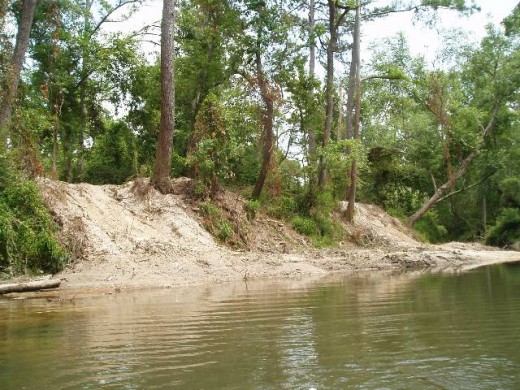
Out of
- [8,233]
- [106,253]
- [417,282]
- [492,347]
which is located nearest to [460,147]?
A: [417,282]

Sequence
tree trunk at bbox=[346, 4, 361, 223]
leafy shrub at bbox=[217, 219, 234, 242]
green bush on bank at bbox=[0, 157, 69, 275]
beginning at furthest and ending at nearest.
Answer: tree trunk at bbox=[346, 4, 361, 223], leafy shrub at bbox=[217, 219, 234, 242], green bush on bank at bbox=[0, 157, 69, 275]

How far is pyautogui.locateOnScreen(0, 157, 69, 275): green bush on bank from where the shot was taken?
1217 centimetres

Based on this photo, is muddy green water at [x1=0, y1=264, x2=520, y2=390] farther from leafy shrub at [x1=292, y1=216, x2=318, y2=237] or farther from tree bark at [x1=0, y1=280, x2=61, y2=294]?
leafy shrub at [x1=292, y1=216, x2=318, y2=237]

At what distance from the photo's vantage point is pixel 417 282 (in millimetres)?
12484

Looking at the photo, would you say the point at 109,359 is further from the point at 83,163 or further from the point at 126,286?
the point at 83,163

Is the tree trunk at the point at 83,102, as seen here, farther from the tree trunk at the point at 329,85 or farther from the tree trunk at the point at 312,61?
the tree trunk at the point at 329,85

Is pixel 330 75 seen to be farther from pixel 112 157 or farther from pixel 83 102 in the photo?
pixel 83 102

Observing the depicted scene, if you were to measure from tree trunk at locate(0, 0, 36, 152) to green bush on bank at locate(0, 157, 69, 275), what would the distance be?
110 centimetres

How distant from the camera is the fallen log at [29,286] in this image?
1046cm

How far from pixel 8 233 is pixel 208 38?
42.8 ft

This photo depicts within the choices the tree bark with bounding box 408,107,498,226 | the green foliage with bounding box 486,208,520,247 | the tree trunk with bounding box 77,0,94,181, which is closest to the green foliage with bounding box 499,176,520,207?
the green foliage with bounding box 486,208,520,247

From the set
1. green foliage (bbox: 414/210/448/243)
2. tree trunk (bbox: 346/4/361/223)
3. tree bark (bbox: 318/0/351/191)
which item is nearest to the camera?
tree bark (bbox: 318/0/351/191)

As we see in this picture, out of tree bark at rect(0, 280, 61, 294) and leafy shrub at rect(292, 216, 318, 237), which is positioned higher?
leafy shrub at rect(292, 216, 318, 237)

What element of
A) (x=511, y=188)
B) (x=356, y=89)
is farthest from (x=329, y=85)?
(x=511, y=188)
